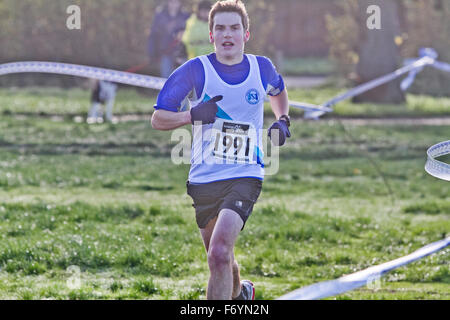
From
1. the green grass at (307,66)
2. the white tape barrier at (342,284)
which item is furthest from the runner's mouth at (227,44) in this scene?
the green grass at (307,66)

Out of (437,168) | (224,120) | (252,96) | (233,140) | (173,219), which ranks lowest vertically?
(173,219)

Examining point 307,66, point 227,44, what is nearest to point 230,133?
point 227,44

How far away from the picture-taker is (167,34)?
52.3ft

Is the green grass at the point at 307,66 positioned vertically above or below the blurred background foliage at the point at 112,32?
below

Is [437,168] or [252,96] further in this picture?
[437,168]

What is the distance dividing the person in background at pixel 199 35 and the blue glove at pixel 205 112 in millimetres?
8835

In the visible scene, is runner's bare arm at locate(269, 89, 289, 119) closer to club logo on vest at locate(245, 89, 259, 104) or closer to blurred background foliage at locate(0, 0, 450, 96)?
club logo on vest at locate(245, 89, 259, 104)

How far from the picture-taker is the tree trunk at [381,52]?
21.9 metres

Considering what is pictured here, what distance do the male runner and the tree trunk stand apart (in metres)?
16.9

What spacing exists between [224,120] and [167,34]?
10.9 metres

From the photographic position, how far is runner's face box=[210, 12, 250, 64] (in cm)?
530

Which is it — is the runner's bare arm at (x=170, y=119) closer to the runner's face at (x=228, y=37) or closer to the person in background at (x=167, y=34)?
the runner's face at (x=228, y=37)

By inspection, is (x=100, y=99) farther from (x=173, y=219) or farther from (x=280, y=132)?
(x=280, y=132)
